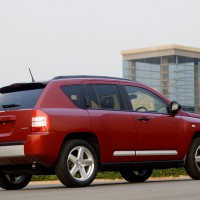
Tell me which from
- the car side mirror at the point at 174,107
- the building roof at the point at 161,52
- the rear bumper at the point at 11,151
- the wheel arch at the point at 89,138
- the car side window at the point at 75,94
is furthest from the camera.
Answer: the building roof at the point at 161,52

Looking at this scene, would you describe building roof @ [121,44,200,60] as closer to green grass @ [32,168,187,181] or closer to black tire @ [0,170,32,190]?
green grass @ [32,168,187,181]

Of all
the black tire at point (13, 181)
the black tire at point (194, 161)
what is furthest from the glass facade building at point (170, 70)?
the black tire at point (13, 181)

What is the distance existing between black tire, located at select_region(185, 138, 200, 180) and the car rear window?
3150 mm

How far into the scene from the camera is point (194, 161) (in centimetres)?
1374

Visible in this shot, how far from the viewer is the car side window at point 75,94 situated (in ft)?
40.3

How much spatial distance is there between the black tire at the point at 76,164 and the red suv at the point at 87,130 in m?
0.01

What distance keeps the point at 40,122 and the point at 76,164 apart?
0.90 meters

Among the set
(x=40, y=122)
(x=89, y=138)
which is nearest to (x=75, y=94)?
(x=89, y=138)

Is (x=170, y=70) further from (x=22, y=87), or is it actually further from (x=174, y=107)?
(x=22, y=87)

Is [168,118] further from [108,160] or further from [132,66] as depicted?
[132,66]

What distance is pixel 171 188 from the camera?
1139cm

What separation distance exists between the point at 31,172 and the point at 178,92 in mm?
91253

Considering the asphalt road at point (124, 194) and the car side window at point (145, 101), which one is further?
the car side window at point (145, 101)

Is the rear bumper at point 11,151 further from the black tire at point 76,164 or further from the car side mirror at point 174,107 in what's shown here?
the car side mirror at point 174,107
